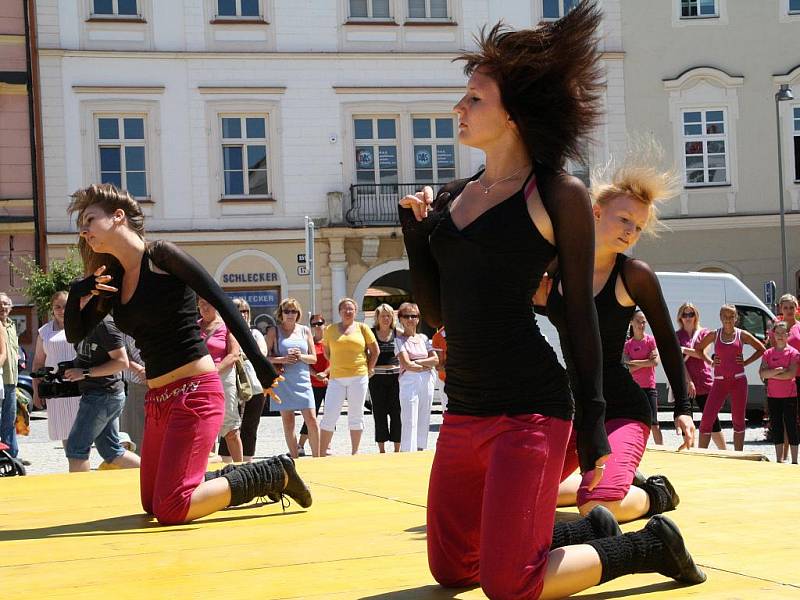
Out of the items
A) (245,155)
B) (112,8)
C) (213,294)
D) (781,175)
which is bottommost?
(213,294)

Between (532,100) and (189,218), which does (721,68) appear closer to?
(189,218)

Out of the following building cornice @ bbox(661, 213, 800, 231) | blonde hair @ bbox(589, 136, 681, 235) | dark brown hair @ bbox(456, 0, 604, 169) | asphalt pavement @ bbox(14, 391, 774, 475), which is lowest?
asphalt pavement @ bbox(14, 391, 774, 475)

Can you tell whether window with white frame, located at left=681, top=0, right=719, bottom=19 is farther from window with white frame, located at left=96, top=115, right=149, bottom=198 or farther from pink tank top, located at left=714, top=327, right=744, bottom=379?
pink tank top, located at left=714, top=327, right=744, bottom=379

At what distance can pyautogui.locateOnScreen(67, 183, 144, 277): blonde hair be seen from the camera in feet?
21.7

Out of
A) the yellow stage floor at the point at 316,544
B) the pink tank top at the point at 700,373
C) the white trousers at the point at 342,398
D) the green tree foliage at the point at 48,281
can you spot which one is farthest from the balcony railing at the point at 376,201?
the yellow stage floor at the point at 316,544

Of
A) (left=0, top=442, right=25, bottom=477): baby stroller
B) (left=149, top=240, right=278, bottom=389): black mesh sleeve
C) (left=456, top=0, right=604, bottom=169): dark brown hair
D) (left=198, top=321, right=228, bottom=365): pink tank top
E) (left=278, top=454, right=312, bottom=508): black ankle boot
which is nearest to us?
(left=456, top=0, right=604, bottom=169): dark brown hair

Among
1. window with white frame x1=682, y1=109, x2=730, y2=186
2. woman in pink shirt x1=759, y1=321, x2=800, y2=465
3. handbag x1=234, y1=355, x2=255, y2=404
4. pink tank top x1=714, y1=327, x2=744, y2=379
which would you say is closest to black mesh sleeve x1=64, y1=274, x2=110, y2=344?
handbag x1=234, y1=355, x2=255, y2=404

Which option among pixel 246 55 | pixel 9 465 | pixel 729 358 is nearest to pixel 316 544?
pixel 9 465

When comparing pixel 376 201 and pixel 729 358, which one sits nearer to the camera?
pixel 729 358

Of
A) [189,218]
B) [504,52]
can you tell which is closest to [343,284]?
[189,218]

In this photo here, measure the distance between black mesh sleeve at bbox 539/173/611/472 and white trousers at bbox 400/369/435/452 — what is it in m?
A: 9.60

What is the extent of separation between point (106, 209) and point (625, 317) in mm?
2658

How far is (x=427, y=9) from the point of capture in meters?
32.2

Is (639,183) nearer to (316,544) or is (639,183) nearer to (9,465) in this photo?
(316,544)
